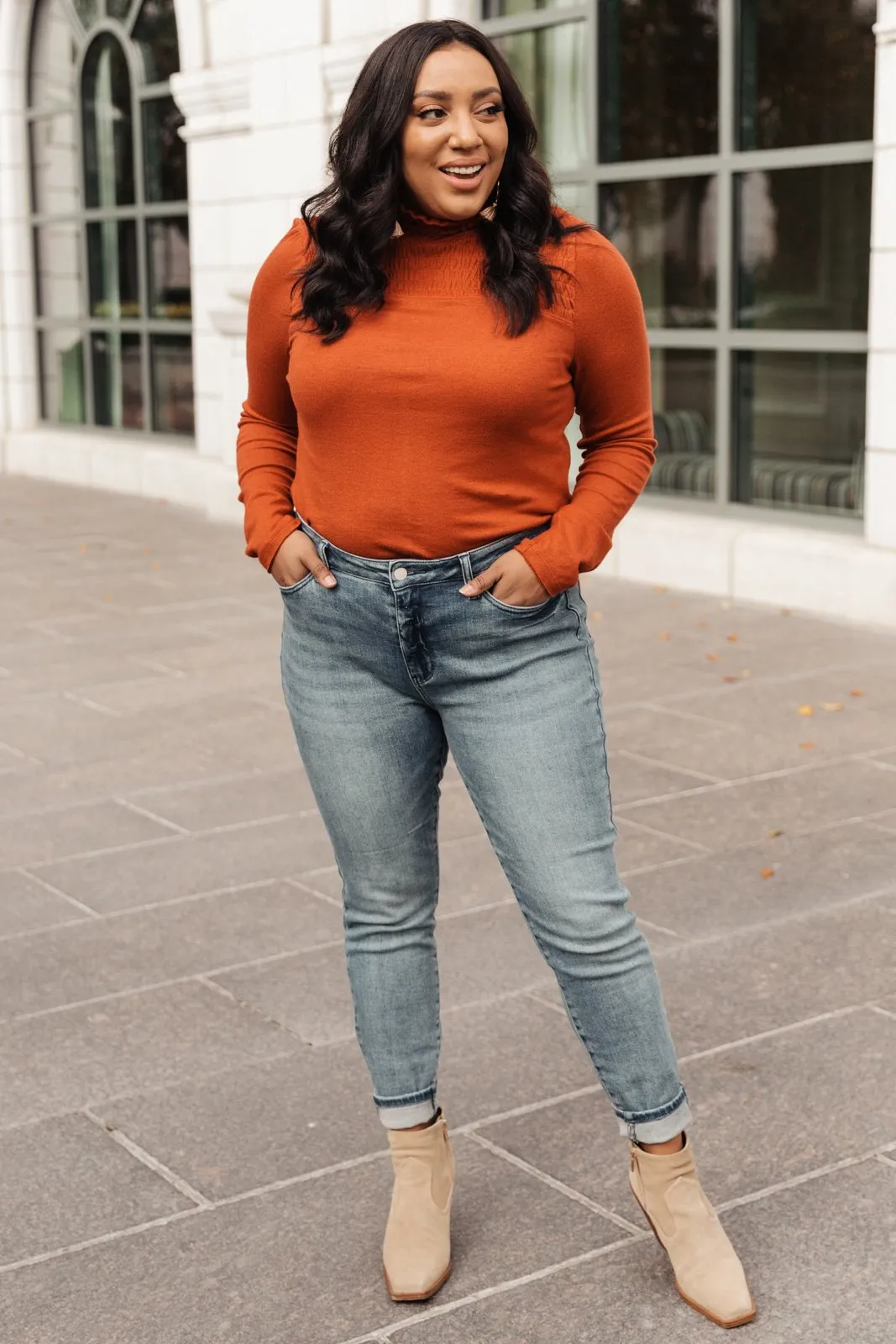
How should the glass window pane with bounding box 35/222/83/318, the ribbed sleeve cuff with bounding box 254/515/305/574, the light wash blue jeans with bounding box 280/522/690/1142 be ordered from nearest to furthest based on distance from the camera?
the light wash blue jeans with bounding box 280/522/690/1142 → the ribbed sleeve cuff with bounding box 254/515/305/574 → the glass window pane with bounding box 35/222/83/318

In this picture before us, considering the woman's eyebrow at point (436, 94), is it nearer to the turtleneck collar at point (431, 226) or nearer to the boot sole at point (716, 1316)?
the turtleneck collar at point (431, 226)

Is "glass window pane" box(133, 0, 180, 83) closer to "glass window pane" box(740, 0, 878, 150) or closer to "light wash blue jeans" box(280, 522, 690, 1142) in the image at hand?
"glass window pane" box(740, 0, 878, 150)

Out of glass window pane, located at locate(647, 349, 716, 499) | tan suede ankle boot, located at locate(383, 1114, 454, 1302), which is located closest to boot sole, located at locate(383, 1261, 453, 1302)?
tan suede ankle boot, located at locate(383, 1114, 454, 1302)

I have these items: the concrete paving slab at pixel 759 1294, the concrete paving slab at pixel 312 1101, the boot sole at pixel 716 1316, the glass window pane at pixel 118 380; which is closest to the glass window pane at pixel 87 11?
the glass window pane at pixel 118 380

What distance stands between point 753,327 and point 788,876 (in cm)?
514

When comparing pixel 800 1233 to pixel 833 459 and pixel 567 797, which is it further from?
pixel 833 459

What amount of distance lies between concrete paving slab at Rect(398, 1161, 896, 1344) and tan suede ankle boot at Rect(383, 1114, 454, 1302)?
0.27 feet

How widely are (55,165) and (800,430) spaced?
9.17 metres

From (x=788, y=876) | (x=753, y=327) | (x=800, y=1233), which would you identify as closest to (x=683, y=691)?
(x=788, y=876)

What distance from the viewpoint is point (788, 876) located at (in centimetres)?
486

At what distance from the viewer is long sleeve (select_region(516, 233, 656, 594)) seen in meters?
2.63

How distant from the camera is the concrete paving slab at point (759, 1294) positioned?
2.74 meters

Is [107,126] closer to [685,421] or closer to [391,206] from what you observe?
[685,421]

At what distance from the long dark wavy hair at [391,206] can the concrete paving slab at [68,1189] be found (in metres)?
1.55
